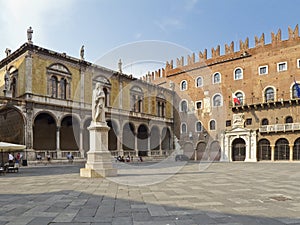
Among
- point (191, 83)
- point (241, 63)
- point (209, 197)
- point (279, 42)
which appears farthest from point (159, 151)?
point (209, 197)

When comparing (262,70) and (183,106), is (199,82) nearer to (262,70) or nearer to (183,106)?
(183,106)

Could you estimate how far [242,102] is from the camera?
107 ft

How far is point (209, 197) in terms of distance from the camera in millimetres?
6832

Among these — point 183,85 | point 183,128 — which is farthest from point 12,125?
point 183,85

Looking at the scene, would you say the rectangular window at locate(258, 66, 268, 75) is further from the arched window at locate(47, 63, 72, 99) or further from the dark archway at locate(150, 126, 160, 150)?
the arched window at locate(47, 63, 72, 99)

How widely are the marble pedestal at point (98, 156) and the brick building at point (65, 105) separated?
487 inches

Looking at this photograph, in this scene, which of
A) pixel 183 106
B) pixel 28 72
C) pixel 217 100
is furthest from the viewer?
pixel 183 106

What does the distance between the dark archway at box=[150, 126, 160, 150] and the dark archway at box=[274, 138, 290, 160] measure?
46.2 ft

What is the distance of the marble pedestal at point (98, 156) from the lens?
452 inches

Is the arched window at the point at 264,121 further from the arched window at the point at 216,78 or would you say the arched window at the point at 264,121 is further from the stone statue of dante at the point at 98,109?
the stone statue of dante at the point at 98,109

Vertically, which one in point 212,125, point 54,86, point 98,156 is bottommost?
point 98,156

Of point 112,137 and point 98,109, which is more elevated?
point 98,109

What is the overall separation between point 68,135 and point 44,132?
2478mm

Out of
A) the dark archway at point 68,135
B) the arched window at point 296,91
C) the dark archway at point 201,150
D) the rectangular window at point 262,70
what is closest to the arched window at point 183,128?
the dark archway at point 201,150
